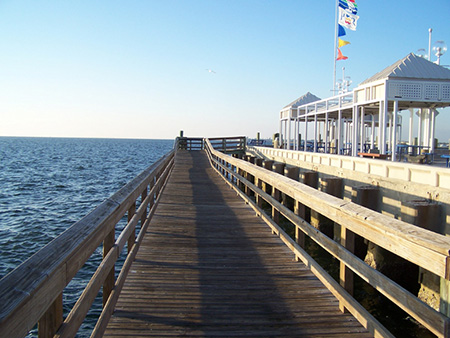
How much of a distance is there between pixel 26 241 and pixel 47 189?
38.5ft

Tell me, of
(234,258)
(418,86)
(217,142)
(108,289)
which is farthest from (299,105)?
(108,289)

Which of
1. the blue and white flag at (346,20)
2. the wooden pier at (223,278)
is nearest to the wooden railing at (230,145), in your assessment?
the blue and white flag at (346,20)

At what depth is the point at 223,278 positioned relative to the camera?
4.19 m

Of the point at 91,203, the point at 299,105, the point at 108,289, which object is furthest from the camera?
the point at 299,105

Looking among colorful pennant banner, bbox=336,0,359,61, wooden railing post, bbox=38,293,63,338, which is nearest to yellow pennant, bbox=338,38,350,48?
colorful pennant banner, bbox=336,0,359,61

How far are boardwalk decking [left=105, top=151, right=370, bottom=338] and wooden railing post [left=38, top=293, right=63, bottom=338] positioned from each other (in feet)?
3.41

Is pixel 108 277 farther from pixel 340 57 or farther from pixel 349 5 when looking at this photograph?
pixel 349 5

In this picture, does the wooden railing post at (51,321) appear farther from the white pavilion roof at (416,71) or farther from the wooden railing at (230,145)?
the wooden railing at (230,145)

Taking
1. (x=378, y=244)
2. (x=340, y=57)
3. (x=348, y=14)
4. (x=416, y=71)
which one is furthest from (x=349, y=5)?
(x=378, y=244)

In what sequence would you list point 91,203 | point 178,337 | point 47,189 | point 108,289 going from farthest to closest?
point 47,189
point 91,203
point 108,289
point 178,337

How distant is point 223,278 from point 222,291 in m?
0.37

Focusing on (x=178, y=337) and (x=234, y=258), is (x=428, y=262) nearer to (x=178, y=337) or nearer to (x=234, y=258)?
(x=178, y=337)

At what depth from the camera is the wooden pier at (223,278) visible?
6.34ft

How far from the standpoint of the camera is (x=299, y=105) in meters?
28.0
